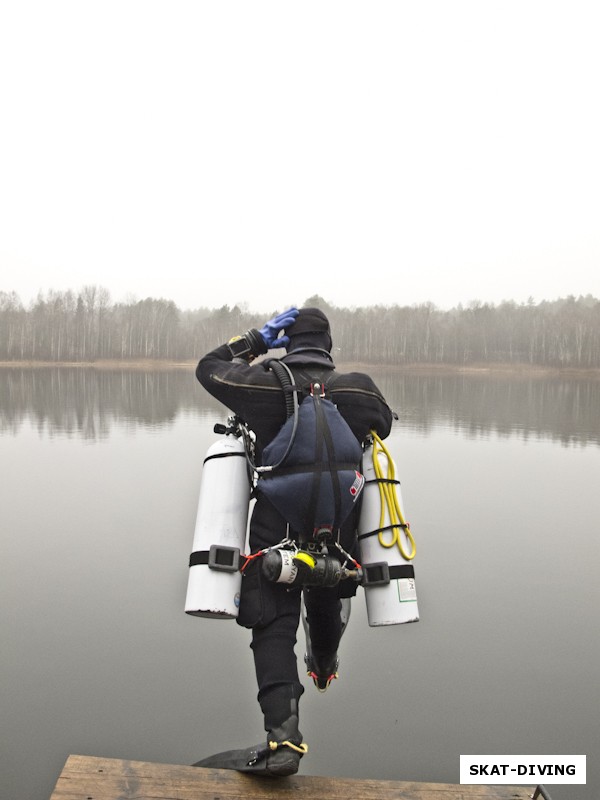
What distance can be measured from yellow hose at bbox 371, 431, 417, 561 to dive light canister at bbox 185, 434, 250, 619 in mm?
639

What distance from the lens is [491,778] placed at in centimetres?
343

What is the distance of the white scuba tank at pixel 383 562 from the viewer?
133 inches

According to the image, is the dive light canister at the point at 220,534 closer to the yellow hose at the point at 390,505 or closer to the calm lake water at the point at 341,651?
the yellow hose at the point at 390,505

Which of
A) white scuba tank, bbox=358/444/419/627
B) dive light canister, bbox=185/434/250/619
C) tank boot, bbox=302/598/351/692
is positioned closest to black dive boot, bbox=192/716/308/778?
dive light canister, bbox=185/434/250/619

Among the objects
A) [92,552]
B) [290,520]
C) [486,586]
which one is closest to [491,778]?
[290,520]

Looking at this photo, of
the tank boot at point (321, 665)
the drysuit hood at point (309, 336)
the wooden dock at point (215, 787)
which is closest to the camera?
the wooden dock at point (215, 787)

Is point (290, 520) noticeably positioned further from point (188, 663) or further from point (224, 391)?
point (188, 663)

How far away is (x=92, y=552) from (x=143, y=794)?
4412mm

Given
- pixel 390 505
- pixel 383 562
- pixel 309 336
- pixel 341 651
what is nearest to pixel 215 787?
pixel 383 562

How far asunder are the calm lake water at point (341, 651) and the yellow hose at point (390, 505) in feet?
3.63

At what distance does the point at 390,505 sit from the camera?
11.6ft

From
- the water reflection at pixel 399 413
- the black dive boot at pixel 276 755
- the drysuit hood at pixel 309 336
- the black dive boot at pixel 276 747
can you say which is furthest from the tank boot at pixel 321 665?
the water reflection at pixel 399 413

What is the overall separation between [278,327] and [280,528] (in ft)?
A: 3.26

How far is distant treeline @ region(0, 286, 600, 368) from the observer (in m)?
94.3
